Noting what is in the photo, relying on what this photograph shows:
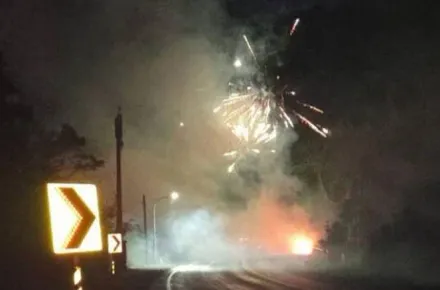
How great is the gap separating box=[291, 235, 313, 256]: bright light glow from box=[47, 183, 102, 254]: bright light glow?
53271 mm

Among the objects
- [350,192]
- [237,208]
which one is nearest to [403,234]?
[350,192]

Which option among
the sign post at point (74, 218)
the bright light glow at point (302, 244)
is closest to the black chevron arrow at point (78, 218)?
the sign post at point (74, 218)

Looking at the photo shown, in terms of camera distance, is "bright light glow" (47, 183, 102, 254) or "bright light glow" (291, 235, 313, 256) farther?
"bright light glow" (291, 235, 313, 256)

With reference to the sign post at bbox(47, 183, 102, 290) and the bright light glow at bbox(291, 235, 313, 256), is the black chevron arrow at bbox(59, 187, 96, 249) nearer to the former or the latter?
the sign post at bbox(47, 183, 102, 290)

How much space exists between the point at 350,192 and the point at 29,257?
28552mm

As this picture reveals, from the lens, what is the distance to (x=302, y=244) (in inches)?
2534

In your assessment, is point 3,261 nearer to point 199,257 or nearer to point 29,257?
point 29,257

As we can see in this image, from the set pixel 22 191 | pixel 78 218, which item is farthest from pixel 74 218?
pixel 22 191

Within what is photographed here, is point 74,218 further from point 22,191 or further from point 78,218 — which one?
point 22,191

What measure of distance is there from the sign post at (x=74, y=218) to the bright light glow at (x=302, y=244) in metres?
53.3

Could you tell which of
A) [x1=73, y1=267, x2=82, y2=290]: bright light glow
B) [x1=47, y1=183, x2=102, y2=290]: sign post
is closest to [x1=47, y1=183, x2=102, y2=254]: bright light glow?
[x1=47, y1=183, x2=102, y2=290]: sign post

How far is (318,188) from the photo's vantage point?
53938mm

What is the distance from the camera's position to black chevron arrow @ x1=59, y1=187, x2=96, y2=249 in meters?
6.99

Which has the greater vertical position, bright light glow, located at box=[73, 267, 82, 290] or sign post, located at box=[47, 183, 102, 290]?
sign post, located at box=[47, 183, 102, 290]
